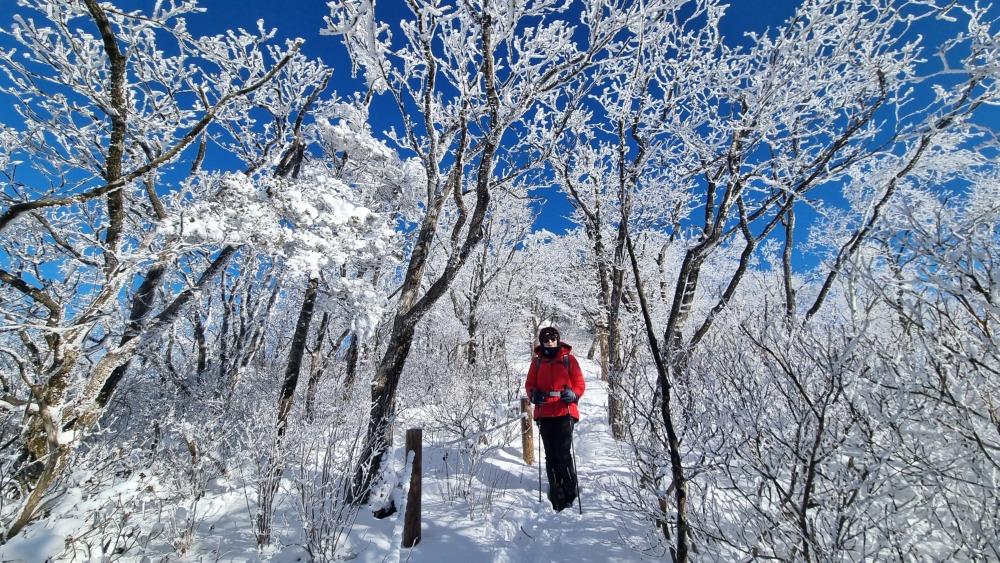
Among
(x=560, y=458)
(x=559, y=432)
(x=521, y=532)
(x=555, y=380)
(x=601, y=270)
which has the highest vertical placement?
(x=601, y=270)

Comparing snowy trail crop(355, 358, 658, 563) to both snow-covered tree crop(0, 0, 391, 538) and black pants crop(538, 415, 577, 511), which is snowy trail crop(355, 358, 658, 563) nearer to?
black pants crop(538, 415, 577, 511)

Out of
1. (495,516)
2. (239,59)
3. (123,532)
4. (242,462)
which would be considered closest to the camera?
(123,532)

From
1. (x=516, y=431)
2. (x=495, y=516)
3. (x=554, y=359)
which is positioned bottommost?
(x=495, y=516)

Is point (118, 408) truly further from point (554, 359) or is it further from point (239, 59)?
point (554, 359)

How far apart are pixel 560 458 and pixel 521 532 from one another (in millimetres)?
787

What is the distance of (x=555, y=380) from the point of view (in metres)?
4.16

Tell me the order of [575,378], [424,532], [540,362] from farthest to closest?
[540,362], [575,378], [424,532]

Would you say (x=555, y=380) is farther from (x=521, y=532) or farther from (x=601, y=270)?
(x=601, y=270)

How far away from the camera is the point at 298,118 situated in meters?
6.66

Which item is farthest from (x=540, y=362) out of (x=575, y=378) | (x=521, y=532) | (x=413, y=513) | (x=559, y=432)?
(x=413, y=513)

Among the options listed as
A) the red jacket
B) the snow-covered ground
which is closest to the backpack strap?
the red jacket

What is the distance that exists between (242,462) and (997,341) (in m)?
6.51

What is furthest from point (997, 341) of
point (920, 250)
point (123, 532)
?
point (123, 532)

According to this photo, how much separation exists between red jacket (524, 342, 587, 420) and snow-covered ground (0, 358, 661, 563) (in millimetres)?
749
